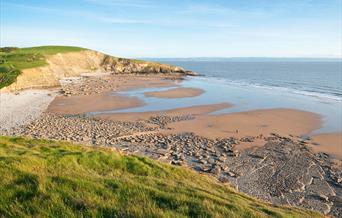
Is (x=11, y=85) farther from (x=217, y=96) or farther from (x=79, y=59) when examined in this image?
(x=79, y=59)

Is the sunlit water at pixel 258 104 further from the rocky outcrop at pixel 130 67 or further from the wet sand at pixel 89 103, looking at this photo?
the rocky outcrop at pixel 130 67

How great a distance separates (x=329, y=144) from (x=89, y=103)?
31.1m

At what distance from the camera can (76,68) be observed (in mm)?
92938

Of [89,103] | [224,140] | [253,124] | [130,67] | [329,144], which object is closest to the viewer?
[224,140]

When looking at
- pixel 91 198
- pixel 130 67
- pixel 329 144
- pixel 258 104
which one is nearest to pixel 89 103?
pixel 258 104

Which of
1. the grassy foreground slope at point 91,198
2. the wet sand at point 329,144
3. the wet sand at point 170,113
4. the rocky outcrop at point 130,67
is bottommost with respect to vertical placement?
the wet sand at point 329,144

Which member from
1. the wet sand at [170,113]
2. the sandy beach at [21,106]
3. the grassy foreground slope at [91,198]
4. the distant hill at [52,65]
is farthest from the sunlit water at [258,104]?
the grassy foreground slope at [91,198]

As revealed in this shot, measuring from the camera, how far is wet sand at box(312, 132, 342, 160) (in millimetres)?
25234

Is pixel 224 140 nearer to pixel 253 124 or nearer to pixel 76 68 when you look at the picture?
pixel 253 124

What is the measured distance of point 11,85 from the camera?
167ft

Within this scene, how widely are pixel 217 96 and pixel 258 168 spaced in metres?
36.1

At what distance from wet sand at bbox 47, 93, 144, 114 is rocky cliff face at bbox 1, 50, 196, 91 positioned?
12070mm

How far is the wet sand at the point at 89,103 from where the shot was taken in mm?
39531

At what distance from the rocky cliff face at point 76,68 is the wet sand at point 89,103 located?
1207 cm
